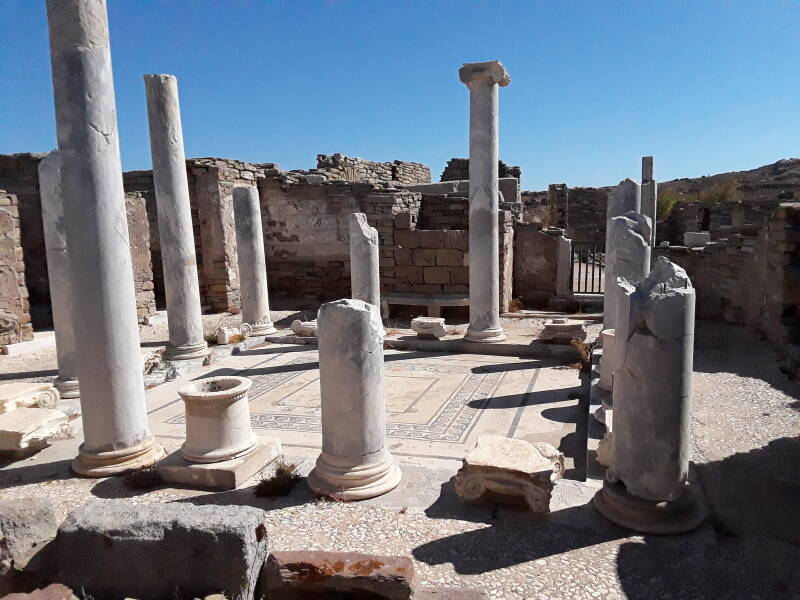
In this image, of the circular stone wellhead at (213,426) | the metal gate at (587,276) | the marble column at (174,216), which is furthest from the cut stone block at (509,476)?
the metal gate at (587,276)

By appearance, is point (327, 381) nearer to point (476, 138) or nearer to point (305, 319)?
point (476, 138)

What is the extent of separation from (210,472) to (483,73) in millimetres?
7056

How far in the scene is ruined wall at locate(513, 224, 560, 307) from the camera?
14516 millimetres

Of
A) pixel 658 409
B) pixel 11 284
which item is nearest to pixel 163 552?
pixel 658 409

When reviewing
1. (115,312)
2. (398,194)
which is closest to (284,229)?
(398,194)

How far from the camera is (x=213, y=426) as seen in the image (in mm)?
5027

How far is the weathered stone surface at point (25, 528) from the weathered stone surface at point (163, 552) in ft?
0.49

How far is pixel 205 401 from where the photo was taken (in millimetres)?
4988

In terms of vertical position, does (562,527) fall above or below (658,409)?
below

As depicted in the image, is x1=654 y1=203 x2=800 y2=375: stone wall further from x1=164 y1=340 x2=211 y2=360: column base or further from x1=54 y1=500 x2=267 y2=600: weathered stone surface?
x1=164 y1=340 x2=211 y2=360: column base

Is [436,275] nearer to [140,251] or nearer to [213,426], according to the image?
[140,251]

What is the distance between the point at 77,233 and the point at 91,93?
1148 millimetres

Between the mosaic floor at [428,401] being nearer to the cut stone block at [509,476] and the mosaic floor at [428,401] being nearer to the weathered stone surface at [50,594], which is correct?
the cut stone block at [509,476]

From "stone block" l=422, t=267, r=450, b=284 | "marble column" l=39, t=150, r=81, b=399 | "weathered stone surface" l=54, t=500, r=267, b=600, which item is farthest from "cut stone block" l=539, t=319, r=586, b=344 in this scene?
"marble column" l=39, t=150, r=81, b=399
